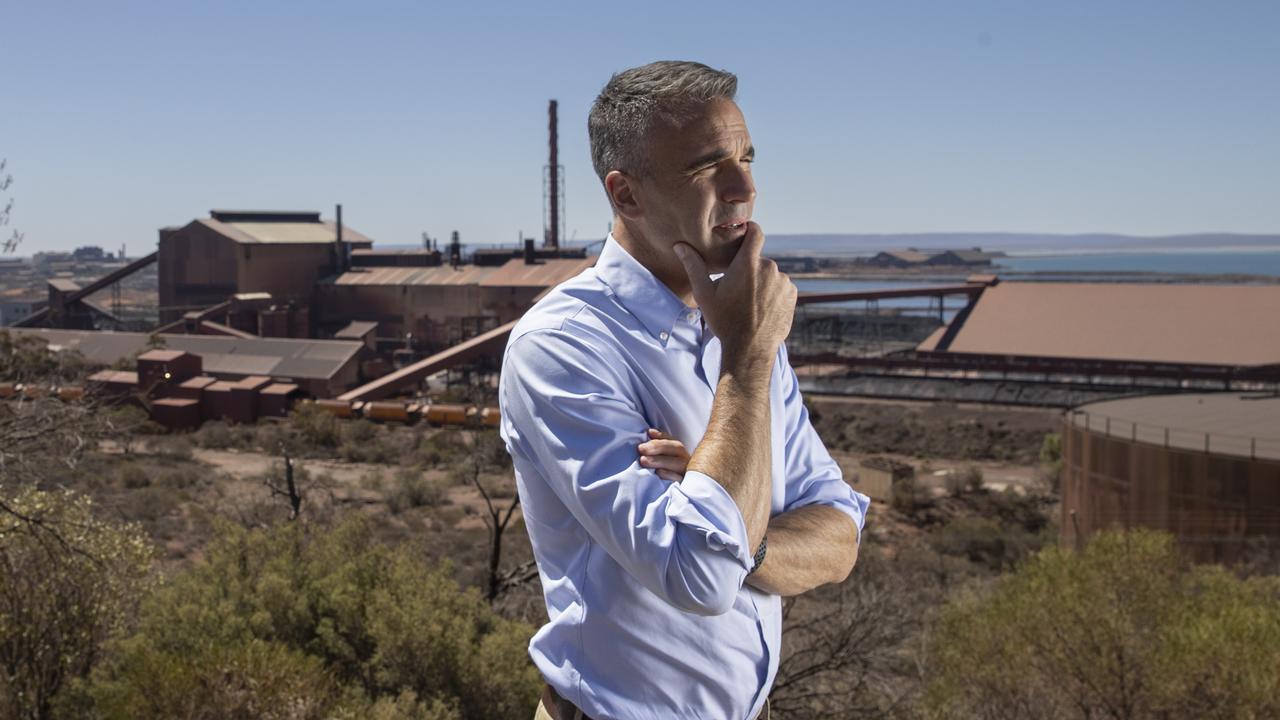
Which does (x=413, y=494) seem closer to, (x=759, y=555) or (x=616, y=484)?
(x=759, y=555)

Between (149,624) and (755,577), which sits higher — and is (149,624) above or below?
below

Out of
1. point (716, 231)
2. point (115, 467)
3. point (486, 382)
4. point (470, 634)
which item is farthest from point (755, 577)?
point (486, 382)

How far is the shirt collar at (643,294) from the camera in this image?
5.44 ft

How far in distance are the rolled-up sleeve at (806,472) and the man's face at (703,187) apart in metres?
0.34

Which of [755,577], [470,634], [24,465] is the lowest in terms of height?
[470,634]

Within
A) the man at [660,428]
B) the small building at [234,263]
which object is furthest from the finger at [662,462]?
the small building at [234,263]

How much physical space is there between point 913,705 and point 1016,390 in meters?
28.3

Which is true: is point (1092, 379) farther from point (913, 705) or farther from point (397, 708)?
point (397, 708)

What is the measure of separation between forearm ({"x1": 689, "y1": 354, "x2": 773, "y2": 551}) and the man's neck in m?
0.18

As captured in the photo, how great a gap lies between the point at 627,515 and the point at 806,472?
60 centimetres

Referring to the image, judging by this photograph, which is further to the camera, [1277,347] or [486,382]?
[486,382]

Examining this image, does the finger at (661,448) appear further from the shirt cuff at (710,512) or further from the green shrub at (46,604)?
the green shrub at (46,604)

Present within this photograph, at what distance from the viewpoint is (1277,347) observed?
35.7 meters

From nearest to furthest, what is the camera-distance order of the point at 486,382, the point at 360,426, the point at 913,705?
the point at 913,705 → the point at 360,426 → the point at 486,382
